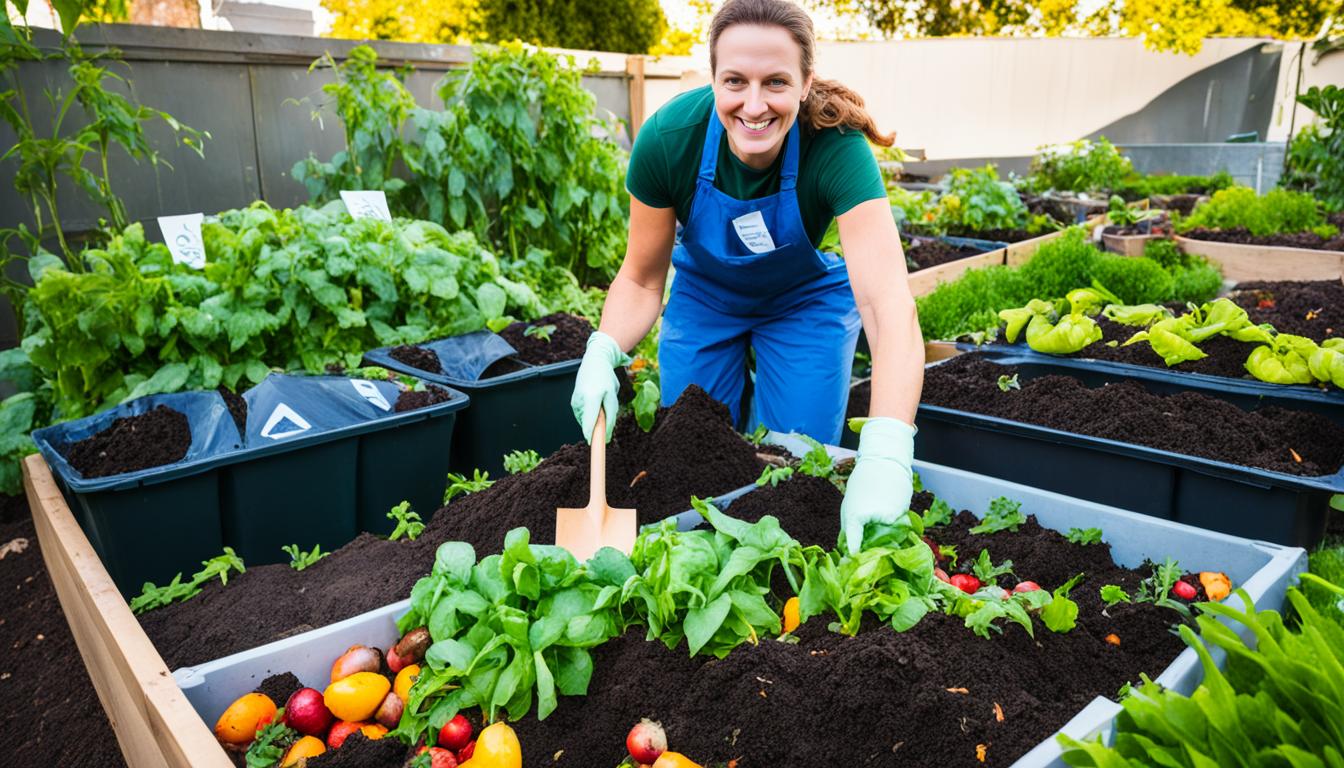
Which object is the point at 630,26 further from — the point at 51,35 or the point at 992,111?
the point at 51,35

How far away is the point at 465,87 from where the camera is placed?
4594mm

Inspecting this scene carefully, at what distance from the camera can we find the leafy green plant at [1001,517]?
6.35 ft

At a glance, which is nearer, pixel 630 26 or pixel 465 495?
pixel 465 495

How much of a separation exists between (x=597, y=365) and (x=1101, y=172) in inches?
288

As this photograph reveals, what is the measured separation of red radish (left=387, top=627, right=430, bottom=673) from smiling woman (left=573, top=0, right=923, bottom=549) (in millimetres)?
787

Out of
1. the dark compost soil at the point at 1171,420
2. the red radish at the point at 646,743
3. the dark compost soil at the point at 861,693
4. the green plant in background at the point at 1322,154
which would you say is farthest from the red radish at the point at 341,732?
the green plant in background at the point at 1322,154

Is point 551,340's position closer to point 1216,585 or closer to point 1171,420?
point 1171,420

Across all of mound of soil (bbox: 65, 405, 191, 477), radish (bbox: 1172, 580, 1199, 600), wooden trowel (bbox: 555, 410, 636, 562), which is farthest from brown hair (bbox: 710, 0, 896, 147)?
mound of soil (bbox: 65, 405, 191, 477)

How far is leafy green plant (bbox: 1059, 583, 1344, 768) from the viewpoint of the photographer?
38.0 inches

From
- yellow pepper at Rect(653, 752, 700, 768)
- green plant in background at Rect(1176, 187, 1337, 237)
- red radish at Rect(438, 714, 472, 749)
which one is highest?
green plant in background at Rect(1176, 187, 1337, 237)

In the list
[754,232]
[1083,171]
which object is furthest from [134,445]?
[1083,171]

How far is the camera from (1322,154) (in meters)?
6.62

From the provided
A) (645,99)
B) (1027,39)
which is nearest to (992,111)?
(1027,39)

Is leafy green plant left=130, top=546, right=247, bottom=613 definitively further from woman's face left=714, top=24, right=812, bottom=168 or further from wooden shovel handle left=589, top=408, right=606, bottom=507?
woman's face left=714, top=24, right=812, bottom=168
